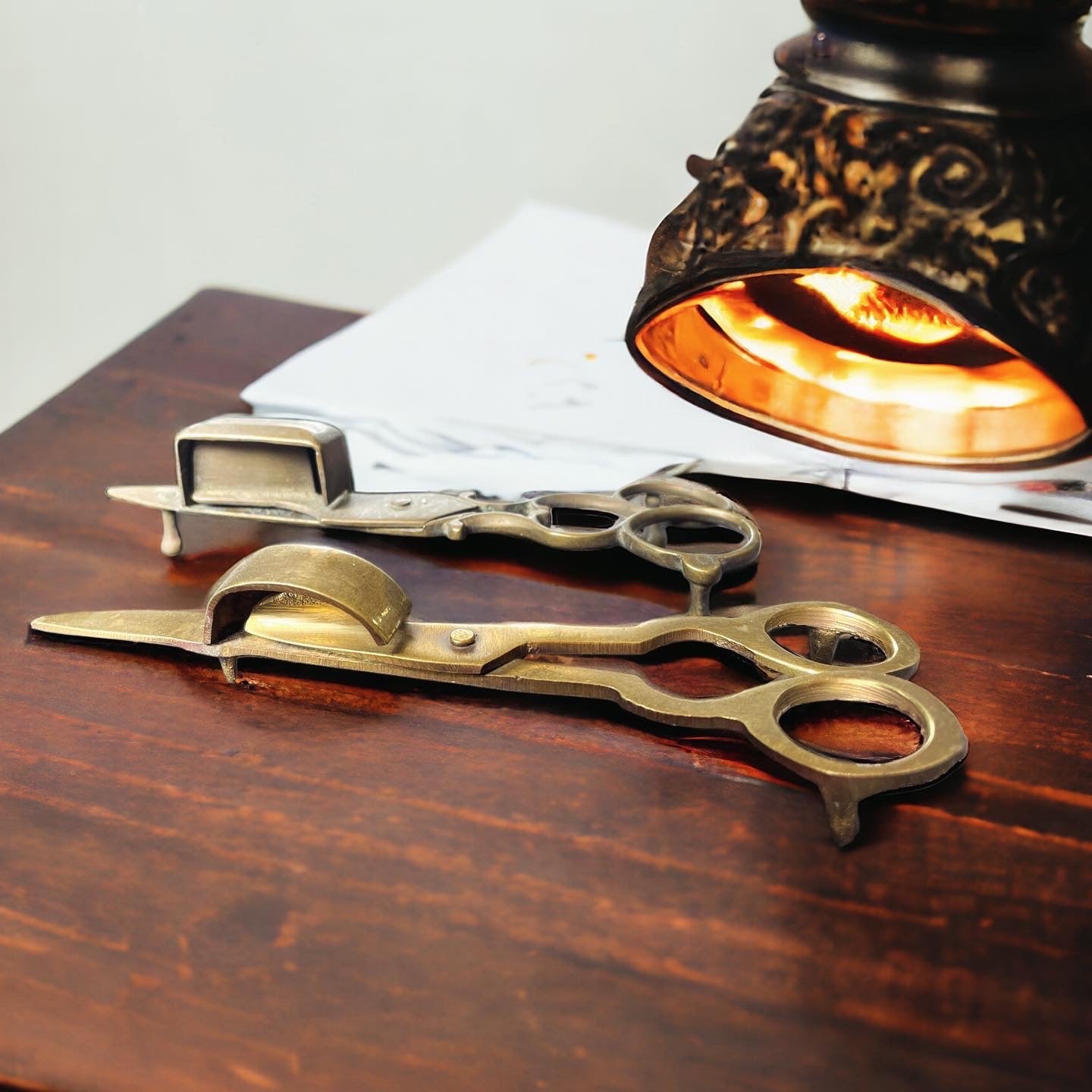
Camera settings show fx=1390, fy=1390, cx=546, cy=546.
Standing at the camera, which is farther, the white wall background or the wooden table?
the white wall background

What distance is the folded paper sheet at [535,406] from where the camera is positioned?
81 cm

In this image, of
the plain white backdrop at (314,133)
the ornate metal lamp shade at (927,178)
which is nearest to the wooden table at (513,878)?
the ornate metal lamp shade at (927,178)

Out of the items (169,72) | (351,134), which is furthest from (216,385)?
(169,72)

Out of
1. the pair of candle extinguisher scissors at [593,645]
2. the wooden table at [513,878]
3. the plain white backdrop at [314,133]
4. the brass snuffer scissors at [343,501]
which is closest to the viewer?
the wooden table at [513,878]

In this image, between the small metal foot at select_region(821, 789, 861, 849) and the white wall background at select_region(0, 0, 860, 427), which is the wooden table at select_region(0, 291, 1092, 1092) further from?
the white wall background at select_region(0, 0, 860, 427)

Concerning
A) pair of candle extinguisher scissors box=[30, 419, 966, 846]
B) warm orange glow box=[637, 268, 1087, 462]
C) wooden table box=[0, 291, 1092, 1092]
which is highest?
warm orange glow box=[637, 268, 1087, 462]

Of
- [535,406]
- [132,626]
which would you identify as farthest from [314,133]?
[132,626]

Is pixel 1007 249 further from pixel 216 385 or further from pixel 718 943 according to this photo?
pixel 216 385

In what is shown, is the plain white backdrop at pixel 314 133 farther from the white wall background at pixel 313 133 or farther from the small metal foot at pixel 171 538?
the small metal foot at pixel 171 538

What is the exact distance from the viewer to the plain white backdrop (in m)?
1.39

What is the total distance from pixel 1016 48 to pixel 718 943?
0.34 metres

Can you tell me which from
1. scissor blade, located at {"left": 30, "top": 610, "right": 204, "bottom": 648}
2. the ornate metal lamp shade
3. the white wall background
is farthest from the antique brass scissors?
the white wall background

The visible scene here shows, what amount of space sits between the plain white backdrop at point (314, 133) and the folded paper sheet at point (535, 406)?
1.11ft

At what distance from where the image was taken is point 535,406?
917 mm
